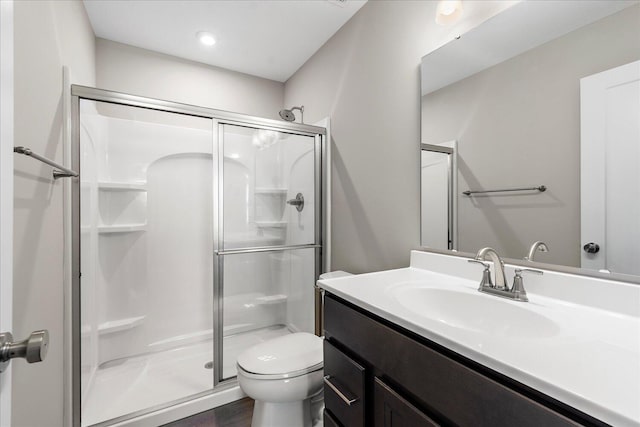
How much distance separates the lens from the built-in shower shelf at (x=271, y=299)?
6.97 feet

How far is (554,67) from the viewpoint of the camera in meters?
0.94

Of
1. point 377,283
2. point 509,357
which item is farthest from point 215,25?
point 509,357

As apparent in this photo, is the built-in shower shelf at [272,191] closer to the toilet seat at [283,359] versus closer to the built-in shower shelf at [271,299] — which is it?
the built-in shower shelf at [271,299]

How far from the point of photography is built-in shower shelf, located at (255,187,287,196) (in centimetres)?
201

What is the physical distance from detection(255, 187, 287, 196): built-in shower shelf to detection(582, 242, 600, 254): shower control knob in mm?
1660

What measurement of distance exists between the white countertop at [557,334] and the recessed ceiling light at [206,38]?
202cm

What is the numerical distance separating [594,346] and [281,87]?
292 centimetres

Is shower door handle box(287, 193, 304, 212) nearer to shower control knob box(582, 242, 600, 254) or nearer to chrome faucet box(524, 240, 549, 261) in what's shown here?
chrome faucet box(524, 240, 549, 261)

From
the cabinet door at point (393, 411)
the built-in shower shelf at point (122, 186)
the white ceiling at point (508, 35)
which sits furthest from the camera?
the built-in shower shelf at point (122, 186)

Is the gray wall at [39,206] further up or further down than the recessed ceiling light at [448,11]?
further down

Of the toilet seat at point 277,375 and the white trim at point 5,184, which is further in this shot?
the toilet seat at point 277,375

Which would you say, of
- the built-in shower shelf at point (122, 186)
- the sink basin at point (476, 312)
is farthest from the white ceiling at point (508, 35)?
the built-in shower shelf at point (122, 186)

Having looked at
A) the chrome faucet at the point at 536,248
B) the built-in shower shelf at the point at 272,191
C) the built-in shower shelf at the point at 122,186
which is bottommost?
the chrome faucet at the point at 536,248

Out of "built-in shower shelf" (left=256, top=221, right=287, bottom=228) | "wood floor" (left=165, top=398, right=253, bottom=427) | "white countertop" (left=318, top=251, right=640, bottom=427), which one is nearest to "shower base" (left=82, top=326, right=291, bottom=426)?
"wood floor" (left=165, top=398, right=253, bottom=427)
